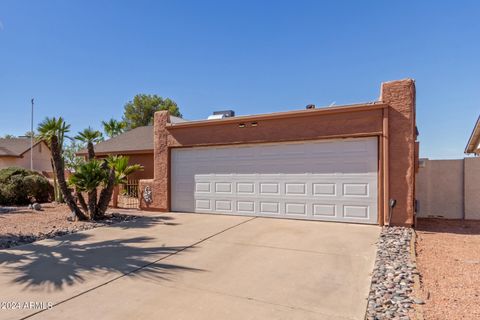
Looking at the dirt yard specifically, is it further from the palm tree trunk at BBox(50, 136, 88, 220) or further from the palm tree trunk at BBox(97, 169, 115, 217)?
the palm tree trunk at BBox(50, 136, 88, 220)

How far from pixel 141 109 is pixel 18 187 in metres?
23.0

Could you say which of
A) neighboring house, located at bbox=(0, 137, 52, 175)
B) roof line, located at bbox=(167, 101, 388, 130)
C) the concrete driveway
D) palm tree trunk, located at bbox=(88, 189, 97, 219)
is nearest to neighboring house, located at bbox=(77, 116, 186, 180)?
roof line, located at bbox=(167, 101, 388, 130)

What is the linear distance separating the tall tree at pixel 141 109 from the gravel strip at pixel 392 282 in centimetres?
3300

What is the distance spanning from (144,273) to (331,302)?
10.4 feet

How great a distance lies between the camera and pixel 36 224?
9.37m

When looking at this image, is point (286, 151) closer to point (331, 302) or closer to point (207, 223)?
point (207, 223)

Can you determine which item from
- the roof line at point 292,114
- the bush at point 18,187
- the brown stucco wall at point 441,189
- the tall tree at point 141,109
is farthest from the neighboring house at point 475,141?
the tall tree at point 141,109

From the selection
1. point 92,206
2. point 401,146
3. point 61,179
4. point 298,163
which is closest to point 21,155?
point 61,179

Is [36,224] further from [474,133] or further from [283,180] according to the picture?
[474,133]

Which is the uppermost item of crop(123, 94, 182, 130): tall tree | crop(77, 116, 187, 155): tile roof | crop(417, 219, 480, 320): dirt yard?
crop(123, 94, 182, 130): tall tree

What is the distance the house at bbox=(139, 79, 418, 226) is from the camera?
8.32 m

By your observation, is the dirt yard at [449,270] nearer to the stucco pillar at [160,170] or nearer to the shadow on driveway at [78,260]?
the shadow on driveway at [78,260]

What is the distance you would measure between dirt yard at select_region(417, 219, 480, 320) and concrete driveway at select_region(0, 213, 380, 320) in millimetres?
892

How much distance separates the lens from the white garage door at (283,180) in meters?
8.76
